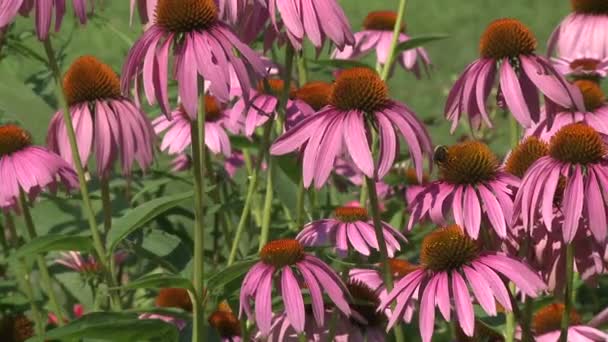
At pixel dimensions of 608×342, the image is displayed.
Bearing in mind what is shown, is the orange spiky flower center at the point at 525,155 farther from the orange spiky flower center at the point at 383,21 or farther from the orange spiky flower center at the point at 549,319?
the orange spiky flower center at the point at 383,21

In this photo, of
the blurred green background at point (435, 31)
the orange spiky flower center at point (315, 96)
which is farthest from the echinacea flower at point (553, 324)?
the blurred green background at point (435, 31)

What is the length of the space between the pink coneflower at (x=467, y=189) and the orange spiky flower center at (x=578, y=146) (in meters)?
0.08

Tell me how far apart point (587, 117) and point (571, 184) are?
20.1 inches

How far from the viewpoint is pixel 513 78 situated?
5.04ft

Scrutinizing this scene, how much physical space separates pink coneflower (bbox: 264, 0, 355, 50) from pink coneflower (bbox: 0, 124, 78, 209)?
→ 0.40 meters

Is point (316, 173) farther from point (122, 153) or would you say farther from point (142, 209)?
point (122, 153)

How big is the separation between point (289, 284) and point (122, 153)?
0.41 metres

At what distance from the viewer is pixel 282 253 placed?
1387mm

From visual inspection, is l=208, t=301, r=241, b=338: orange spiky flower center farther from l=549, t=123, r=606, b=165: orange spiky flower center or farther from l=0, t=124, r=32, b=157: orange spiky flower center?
l=549, t=123, r=606, b=165: orange spiky flower center

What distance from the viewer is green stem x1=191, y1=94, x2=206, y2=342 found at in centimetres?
135

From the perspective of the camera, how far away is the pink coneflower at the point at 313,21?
1.39 metres

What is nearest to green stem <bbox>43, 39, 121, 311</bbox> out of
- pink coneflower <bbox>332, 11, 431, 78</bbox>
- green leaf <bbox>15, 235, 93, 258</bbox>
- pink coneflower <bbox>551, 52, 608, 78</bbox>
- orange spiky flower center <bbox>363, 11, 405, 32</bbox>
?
green leaf <bbox>15, 235, 93, 258</bbox>

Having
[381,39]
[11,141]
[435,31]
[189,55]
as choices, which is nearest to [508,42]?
[189,55]

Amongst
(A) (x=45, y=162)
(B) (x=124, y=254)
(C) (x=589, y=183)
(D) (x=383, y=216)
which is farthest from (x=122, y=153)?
(D) (x=383, y=216)
